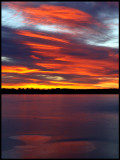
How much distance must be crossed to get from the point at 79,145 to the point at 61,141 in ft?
7.95

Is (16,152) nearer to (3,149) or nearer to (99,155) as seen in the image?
(3,149)

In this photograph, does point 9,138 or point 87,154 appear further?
point 9,138

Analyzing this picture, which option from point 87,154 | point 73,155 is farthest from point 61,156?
point 87,154

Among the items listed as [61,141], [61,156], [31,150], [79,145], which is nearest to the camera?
[61,156]

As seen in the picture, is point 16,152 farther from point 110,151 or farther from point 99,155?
point 110,151

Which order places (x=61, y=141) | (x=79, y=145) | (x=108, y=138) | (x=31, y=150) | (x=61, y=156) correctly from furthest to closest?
(x=108, y=138) → (x=61, y=141) → (x=79, y=145) → (x=31, y=150) → (x=61, y=156)

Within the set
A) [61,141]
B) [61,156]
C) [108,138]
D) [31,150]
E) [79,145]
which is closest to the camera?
[61,156]

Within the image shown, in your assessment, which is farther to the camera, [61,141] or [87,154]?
[61,141]

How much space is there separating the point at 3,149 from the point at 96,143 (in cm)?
894

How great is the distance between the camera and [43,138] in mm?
23828

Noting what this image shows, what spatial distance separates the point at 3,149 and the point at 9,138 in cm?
421

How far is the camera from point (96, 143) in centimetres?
2227

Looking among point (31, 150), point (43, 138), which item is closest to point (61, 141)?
point (43, 138)

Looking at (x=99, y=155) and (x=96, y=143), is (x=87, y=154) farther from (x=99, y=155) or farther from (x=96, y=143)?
(x=96, y=143)
